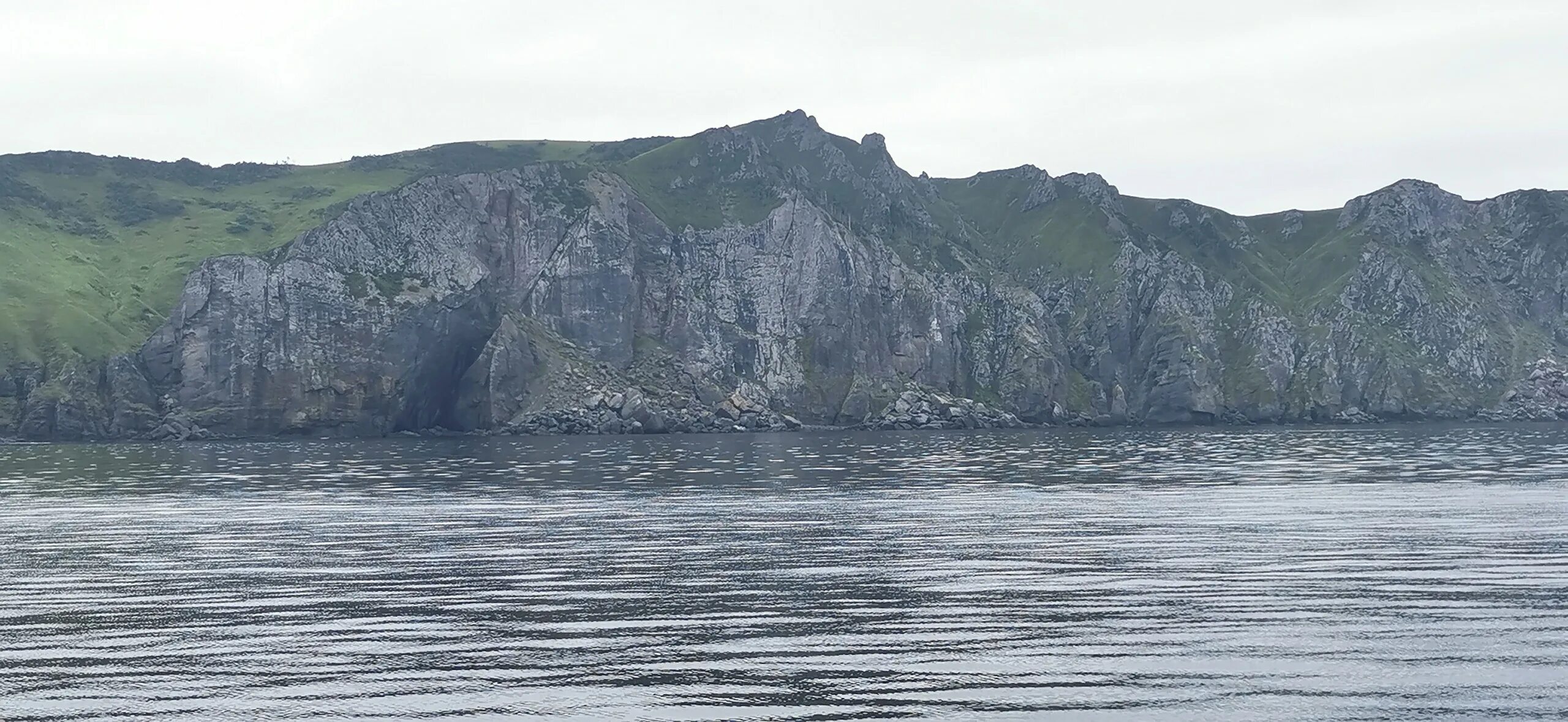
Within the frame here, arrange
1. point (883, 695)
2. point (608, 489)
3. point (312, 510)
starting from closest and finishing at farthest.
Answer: point (883, 695) < point (312, 510) < point (608, 489)

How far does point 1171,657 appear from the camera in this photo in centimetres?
2802

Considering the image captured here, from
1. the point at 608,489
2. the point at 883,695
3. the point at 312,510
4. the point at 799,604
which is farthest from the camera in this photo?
the point at 608,489

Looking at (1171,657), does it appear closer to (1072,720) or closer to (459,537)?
(1072,720)

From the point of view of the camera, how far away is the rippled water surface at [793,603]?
2473cm

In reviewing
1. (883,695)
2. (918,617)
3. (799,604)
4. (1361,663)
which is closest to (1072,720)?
(883,695)

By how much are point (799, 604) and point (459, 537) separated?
23.4m

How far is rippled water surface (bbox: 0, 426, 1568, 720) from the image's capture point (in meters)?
24.7

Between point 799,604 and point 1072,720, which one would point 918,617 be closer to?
point 799,604

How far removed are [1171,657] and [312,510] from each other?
52423mm

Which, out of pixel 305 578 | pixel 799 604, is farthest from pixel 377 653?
pixel 305 578

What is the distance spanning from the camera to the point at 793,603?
118ft

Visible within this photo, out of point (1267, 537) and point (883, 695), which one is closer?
point (883, 695)

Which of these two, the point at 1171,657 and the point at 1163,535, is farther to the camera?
the point at 1163,535

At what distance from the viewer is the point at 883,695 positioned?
24625 millimetres
